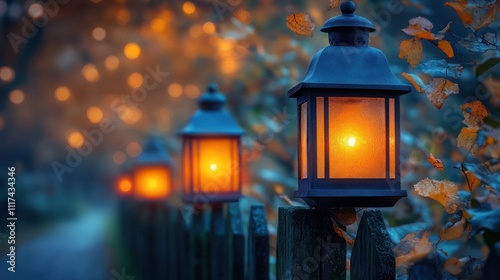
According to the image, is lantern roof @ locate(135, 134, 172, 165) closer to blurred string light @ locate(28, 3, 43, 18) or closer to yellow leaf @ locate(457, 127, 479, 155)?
blurred string light @ locate(28, 3, 43, 18)

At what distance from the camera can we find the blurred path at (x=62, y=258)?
1081 cm

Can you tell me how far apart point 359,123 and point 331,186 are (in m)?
0.23

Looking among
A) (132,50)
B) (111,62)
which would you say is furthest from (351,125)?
(111,62)

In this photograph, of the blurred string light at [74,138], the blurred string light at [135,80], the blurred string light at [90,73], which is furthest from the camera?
the blurred string light at [74,138]

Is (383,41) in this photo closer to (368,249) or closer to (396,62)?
(396,62)

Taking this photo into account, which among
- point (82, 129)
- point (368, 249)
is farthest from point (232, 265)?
point (82, 129)

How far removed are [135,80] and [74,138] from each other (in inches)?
368

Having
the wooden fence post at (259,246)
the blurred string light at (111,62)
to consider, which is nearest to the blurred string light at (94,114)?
the blurred string light at (111,62)

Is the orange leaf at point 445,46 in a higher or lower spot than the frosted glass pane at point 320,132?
higher

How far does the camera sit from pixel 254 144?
6.63m

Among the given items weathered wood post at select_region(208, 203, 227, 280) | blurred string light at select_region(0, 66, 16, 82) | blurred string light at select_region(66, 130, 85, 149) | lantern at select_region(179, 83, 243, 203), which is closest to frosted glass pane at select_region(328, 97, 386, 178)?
weathered wood post at select_region(208, 203, 227, 280)

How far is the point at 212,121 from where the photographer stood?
4660 mm

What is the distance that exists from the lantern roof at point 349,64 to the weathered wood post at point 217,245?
1860mm

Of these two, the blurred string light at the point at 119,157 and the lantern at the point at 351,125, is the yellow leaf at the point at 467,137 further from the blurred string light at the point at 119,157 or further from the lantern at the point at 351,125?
the blurred string light at the point at 119,157
